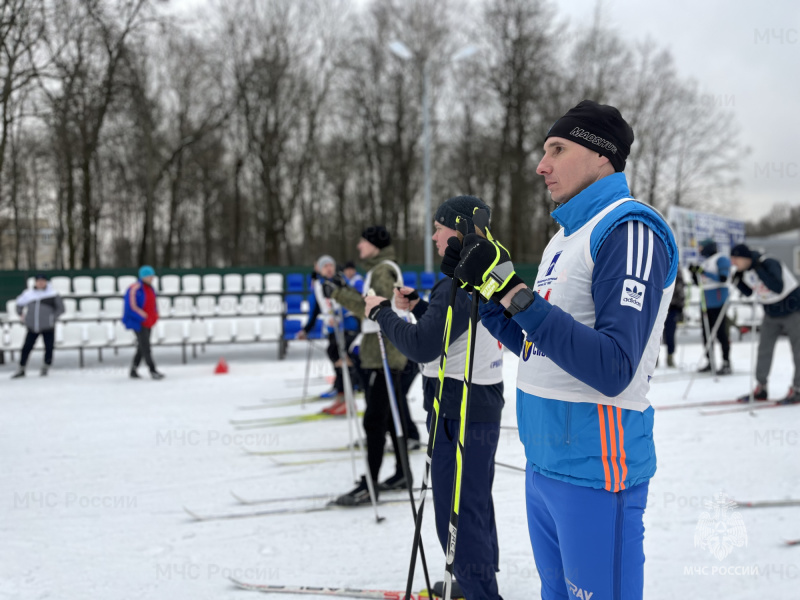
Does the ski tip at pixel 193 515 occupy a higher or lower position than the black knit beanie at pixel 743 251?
lower

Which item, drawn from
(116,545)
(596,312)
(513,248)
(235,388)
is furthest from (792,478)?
(513,248)

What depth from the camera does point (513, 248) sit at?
26531 millimetres

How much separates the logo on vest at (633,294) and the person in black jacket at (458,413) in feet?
4.03

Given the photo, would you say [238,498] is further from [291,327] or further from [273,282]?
[273,282]

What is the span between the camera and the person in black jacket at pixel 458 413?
2.75 meters

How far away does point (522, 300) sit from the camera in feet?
5.02

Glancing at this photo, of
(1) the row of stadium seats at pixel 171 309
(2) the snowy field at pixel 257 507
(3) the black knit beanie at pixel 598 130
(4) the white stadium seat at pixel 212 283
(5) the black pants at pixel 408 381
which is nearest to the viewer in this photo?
(3) the black knit beanie at pixel 598 130

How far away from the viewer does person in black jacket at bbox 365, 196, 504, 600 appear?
9.02 feet

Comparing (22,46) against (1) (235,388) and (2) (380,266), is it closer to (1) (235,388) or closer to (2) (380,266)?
(1) (235,388)

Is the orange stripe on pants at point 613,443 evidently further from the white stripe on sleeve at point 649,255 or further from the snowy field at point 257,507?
the snowy field at point 257,507

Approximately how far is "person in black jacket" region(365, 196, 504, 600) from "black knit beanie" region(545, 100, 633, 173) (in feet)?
3.09

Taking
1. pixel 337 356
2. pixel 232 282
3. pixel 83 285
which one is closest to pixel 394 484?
pixel 337 356

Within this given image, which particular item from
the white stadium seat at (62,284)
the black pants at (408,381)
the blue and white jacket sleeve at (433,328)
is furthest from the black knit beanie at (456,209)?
the white stadium seat at (62,284)

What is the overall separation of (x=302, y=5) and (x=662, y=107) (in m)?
18.0
